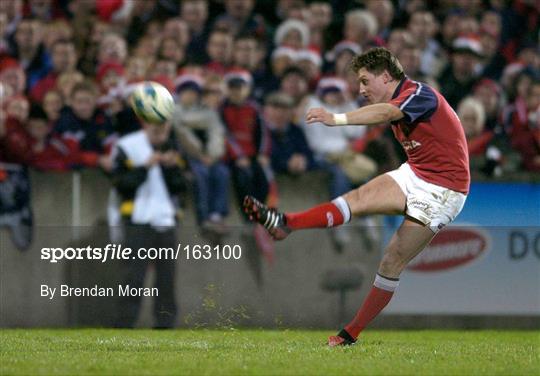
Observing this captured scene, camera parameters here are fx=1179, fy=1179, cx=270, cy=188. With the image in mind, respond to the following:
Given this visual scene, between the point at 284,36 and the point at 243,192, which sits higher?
the point at 284,36

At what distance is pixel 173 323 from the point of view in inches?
428

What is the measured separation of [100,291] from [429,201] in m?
3.54

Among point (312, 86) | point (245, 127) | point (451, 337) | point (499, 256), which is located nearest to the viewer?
point (451, 337)

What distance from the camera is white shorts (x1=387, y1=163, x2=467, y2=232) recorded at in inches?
346

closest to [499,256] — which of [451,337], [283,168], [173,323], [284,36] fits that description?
[451,337]

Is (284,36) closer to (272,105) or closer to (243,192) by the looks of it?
(272,105)

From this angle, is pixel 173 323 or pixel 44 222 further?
pixel 44 222

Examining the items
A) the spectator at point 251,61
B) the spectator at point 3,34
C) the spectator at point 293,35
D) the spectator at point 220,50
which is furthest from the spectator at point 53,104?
the spectator at point 293,35

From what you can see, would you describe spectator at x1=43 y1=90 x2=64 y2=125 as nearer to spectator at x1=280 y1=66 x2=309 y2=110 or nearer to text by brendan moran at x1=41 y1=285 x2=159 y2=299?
text by brendan moran at x1=41 y1=285 x2=159 y2=299

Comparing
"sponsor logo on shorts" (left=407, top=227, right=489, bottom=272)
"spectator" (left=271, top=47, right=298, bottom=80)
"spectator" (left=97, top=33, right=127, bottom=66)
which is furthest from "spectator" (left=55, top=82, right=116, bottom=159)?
"sponsor logo on shorts" (left=407, top=227, right=489, bottom=272)

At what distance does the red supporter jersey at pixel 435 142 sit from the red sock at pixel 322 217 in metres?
0.63

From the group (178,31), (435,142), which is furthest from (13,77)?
(435,142)

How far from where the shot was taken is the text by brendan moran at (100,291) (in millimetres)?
10820

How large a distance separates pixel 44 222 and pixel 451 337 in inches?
167
